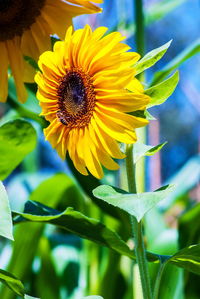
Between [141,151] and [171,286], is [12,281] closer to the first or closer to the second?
[141,151]

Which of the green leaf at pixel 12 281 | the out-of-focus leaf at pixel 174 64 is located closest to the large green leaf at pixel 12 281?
the green leaf at pixel 12 281

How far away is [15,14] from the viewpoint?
21.9 inches

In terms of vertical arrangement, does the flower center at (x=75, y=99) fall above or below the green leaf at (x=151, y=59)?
below

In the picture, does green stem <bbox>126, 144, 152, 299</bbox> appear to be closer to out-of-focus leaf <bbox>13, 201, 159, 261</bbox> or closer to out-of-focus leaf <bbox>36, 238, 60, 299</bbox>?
out-of-focus leaf <bbox>13, 201, 159, 261</bbox>

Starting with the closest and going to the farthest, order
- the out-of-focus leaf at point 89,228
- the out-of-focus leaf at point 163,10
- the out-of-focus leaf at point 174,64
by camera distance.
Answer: the out-of-focus leaf at point 89,228, the out-of-focus leaf at point 174,64, the out-of-focus leaf at point 163,10

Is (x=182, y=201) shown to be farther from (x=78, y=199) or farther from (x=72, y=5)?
(x=72, y=5)

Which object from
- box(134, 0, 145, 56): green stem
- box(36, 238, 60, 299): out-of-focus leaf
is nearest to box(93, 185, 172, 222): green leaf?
box(134, 0, 145, 56): green stem

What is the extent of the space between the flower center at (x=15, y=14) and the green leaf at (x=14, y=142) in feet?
0.30

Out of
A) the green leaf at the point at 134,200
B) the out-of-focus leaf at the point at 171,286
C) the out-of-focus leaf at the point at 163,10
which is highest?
the out-of-focus leaf at the point at 163,10

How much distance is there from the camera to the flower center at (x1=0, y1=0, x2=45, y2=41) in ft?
1.82

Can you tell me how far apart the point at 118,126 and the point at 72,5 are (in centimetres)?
17

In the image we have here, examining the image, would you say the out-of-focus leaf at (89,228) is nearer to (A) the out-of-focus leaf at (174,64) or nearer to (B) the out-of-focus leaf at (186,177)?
(A) the out-of-focus leaf at (174,64)

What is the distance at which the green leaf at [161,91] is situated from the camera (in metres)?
0.42

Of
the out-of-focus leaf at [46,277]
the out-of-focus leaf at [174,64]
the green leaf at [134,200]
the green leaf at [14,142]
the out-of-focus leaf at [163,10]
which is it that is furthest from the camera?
the out-of-focus leaf at [163,10]
